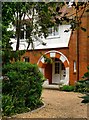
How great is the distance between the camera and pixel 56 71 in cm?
2595

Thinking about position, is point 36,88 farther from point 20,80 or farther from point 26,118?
point 26,118

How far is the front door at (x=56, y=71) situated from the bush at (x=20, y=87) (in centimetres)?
1383

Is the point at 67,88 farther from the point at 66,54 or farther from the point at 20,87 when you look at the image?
the point at 20,87

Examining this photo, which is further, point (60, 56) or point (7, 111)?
point (60, 56)

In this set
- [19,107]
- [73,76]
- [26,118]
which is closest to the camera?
[26,118]

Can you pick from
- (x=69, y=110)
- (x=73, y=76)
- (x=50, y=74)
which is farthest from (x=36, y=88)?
(x=50, y=74)

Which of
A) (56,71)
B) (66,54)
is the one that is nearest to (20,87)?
(66,54)

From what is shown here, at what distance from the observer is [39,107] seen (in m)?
11.6

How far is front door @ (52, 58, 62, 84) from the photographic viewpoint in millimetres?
25542

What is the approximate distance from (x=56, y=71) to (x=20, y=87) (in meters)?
15.4

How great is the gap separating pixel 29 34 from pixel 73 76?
790cm

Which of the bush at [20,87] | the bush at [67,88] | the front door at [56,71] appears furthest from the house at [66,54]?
the bush at [20,87]

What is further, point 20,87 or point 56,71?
point 56,71

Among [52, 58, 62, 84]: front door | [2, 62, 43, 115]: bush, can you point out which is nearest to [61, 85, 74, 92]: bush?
[52, 58, 62, 84]: front door
